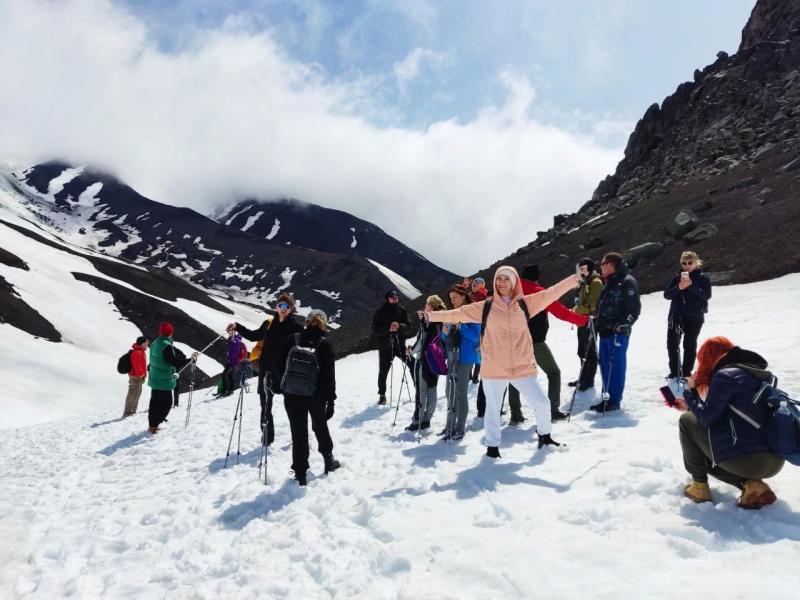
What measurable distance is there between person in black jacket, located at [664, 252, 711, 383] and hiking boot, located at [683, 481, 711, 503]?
5.44 m

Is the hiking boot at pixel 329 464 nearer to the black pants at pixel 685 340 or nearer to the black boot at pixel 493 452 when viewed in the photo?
the black boot at pixel 493 452

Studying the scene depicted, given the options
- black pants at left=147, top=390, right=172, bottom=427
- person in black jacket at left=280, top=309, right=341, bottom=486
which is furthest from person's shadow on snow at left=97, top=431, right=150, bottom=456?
person in black jacket at left=280, top=309, right=341, bottom=486

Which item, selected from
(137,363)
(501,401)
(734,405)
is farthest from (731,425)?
(137,363)

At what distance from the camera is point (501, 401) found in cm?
742

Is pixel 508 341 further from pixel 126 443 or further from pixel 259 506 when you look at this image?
pixel 126 443

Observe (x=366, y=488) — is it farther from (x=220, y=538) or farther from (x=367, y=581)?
(x=367, y=581)

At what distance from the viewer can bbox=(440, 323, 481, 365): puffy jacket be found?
8.92 m

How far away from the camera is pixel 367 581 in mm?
4668

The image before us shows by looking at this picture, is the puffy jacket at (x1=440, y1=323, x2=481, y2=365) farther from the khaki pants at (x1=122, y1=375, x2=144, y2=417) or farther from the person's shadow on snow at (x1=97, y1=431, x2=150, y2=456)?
the khaki pants at (x1=122, y1=375, x2=144, y2=417)

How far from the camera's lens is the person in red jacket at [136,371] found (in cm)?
1786

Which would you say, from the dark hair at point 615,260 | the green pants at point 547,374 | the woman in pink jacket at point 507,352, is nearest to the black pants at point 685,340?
the dark hair at point 615,260

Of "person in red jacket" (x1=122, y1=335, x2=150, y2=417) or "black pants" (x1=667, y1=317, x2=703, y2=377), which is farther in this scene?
"person in red jacket" (x1=122, y1=335, x2=150, y2=417)

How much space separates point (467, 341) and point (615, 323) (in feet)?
8.86

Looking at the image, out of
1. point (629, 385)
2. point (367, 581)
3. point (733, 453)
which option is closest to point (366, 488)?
point (367, 581)
